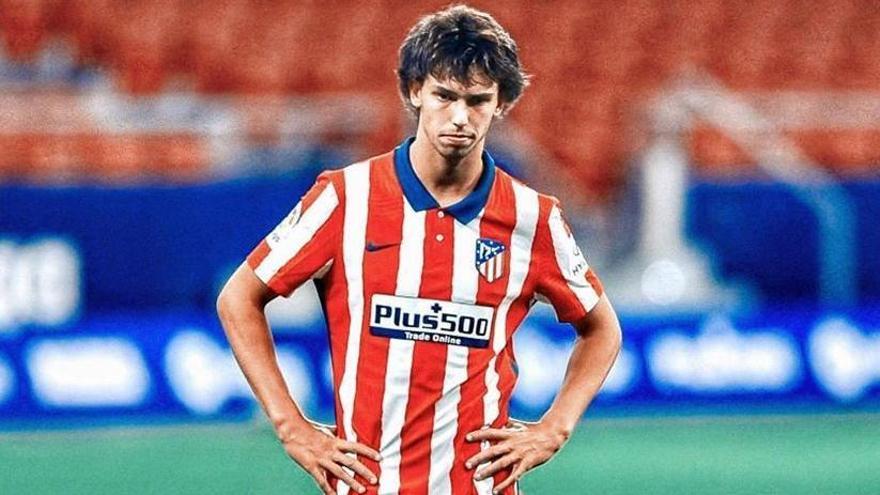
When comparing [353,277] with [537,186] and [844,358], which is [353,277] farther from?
[537,186]

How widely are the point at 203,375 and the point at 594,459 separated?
2.35 m

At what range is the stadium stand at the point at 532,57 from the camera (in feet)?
45.4

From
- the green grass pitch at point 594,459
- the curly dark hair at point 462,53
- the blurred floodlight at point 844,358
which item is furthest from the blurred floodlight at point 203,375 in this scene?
the curly dark hair at point 462,53

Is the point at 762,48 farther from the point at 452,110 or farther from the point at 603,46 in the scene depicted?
A: the point at 452,110

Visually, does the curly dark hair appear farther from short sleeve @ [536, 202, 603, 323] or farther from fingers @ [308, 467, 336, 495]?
fingers @ [308, 467, 336, 495]

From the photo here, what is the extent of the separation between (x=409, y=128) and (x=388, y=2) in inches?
144

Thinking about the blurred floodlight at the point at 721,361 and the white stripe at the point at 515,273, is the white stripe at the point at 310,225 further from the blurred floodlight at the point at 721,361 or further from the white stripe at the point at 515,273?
the blurred floodlight at the point at 721,361

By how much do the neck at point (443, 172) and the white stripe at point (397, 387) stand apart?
140mm

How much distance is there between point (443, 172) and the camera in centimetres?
430

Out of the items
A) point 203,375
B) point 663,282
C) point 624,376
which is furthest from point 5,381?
point 663,282

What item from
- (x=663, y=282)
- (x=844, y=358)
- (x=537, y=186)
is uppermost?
(x=537, y=186)

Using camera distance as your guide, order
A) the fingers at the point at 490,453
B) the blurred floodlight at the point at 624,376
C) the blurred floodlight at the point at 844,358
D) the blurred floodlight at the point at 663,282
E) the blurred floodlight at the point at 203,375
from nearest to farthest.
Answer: the fingers at the point at 490,453, the blurred floodlight at the point at 203,375, the blurred floodlight at the point at 624,376, the blurred floodlight at the point at 844,358, the blurred floodlight at the point at 663,282

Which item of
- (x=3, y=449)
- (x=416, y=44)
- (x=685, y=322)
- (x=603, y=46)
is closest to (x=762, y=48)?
(x=603, y=46)

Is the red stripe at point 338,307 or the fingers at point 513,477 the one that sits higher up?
the red stripe at point 338,307
